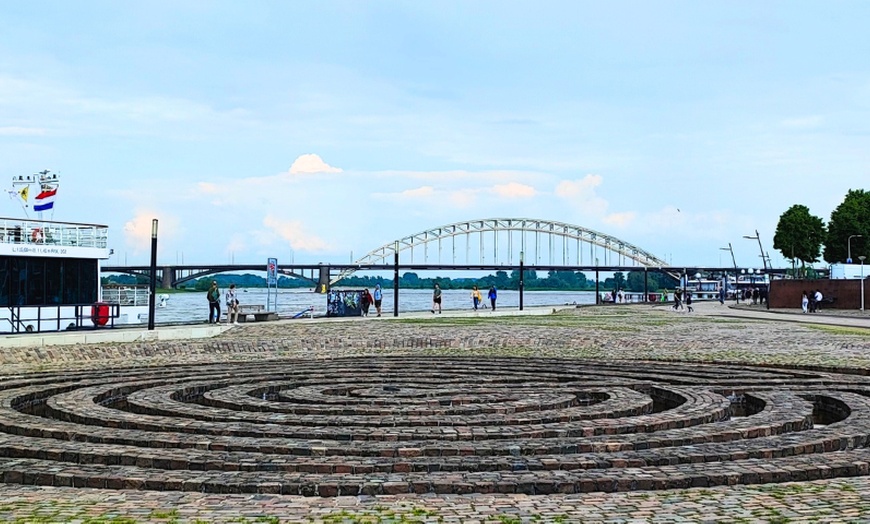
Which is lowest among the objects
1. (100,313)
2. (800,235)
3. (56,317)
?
(56,317)

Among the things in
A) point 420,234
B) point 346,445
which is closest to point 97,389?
point 346,445

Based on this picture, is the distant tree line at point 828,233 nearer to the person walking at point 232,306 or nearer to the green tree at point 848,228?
the green tree at point 848,228

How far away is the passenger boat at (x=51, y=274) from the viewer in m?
26.2

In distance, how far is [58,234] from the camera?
101 ft

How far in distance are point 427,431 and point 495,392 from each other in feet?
11.6

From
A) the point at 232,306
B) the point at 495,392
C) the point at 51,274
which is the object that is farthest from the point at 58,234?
the point at 495,392

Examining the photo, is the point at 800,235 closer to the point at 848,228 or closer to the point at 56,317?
the point at 848,228

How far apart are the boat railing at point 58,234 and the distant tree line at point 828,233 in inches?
2093

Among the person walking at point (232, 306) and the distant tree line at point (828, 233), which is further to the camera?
the distant tree line at point (828, 233)

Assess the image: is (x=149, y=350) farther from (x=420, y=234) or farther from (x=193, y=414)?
(x=420, y=234)

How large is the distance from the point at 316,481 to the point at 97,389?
6719mm

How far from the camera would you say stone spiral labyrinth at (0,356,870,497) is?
7621 millimetres

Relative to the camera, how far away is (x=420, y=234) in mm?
121750

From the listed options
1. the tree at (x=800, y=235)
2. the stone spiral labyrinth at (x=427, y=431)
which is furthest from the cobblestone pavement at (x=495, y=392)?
the tree at (x=800, y=235)
